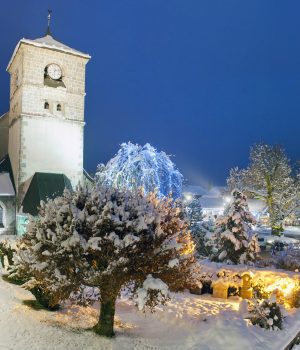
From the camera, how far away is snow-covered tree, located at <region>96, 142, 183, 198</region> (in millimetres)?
23781

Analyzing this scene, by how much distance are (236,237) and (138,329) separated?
9503 mm

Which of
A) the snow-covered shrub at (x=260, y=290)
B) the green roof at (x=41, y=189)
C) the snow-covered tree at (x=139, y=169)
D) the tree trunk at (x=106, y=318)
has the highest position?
the snow-covered tree at (x=139, y=169)

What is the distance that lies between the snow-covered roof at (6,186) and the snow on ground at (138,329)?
1461 centimetres

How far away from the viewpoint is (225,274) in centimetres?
1549

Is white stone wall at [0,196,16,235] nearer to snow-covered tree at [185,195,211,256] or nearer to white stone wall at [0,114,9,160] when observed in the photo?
white stone wall at [0,114,9,160]

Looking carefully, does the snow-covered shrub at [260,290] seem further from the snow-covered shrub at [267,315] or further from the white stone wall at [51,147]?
the white stone wall at [51,147]

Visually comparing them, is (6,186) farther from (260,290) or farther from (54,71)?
(260,290)

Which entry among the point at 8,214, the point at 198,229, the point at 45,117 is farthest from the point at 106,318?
the point at 45,117

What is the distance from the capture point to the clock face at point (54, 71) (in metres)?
26.6

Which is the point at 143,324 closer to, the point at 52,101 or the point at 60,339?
the point at 60,339

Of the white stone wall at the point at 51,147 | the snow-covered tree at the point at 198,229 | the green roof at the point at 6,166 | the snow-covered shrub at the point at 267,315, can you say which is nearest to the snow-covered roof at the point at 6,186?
the green roof at the point at 6,166

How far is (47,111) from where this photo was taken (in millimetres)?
26578

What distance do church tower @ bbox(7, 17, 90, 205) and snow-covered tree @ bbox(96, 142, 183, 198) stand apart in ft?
13.5

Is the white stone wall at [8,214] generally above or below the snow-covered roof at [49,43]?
below
